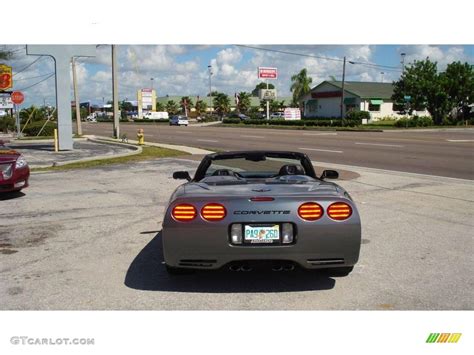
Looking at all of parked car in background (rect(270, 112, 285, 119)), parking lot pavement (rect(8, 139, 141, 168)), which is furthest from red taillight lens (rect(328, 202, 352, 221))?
parked car in background (rect(270, 112, 285, 119))

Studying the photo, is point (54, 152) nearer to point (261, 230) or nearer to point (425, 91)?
point (261, 230)

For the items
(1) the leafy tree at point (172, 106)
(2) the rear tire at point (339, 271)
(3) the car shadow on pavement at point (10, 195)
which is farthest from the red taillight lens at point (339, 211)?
(1) the leafy tree at point (172, 106)

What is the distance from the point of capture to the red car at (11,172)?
28.9ft

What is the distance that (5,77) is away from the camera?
1553cm

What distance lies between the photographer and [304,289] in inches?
177

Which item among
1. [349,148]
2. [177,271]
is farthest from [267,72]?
[349,148]

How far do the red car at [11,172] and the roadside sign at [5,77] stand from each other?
253 inches

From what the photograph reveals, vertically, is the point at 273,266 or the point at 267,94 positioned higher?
the point at 267,94

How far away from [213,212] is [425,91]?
39.9 meters

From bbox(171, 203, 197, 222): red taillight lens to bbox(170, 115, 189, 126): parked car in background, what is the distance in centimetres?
2367

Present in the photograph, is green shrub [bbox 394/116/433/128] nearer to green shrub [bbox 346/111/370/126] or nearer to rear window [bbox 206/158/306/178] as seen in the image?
green shrub [bbox 346/111/370/126]
